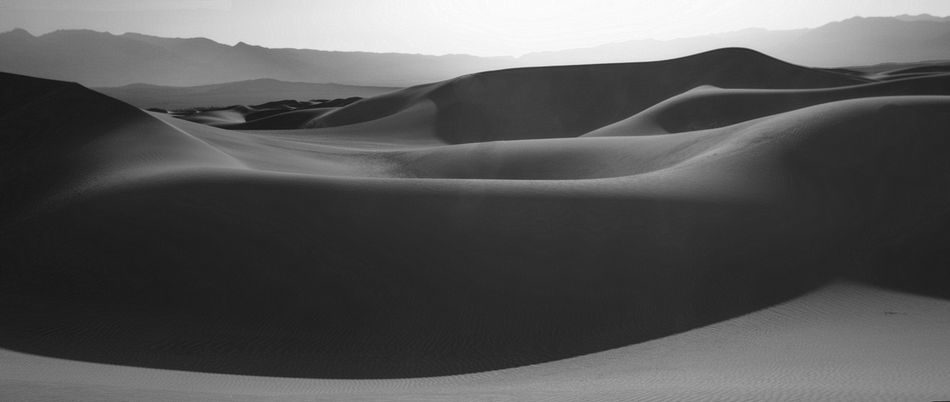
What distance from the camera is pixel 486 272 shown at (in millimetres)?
12602

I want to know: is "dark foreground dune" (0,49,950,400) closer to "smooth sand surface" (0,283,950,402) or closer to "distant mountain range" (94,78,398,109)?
"smooth sand surface" (0,283,950,402)

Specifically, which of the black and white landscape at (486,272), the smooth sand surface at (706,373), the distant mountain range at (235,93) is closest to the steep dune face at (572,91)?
the black and white landscape at (486,272)

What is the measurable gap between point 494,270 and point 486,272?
149mm

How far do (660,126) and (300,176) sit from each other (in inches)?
866

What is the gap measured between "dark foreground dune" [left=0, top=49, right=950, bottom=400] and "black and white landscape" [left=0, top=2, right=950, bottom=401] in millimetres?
54

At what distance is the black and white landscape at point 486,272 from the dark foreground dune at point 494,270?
0.18ft

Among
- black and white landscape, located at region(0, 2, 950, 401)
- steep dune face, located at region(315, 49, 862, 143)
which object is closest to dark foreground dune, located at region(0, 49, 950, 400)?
black and white landscape, located at region(0, 2, 950, 401)

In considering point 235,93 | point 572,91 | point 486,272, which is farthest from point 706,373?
point 235,93

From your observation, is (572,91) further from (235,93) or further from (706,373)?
(235,93)

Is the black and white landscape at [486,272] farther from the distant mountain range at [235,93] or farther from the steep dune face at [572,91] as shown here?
the distant mountain range at [235,93]

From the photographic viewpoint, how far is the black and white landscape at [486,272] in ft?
28.5

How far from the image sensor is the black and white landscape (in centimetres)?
867

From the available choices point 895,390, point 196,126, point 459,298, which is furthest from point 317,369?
point 196,126

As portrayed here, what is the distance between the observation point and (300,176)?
50.6 feet
